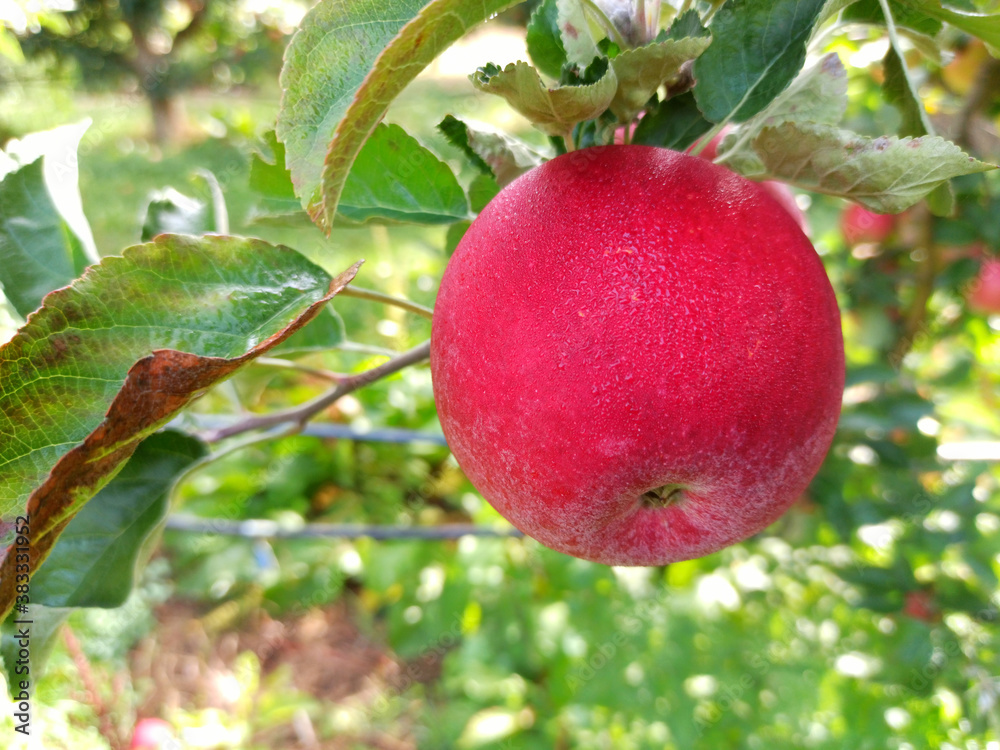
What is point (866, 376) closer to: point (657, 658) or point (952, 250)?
point (952, 250)

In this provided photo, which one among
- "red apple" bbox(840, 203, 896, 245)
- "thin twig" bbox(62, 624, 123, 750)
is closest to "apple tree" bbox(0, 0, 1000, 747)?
"red apple" bbox(840, 203, 896, 245)

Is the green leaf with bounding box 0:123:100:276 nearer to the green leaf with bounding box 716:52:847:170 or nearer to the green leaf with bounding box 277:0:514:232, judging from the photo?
the green leaf with bounding box 277:0:514:232

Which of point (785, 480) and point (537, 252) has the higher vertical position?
point (537, 252)

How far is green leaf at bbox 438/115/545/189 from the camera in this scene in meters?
0.47

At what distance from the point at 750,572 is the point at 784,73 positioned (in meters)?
1.19

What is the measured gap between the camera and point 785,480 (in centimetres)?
41

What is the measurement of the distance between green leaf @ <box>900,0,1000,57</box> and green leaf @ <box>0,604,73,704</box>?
0.72 meters

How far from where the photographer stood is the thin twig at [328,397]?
575 millimetres

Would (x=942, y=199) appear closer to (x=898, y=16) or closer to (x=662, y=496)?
(x=898, y=16)

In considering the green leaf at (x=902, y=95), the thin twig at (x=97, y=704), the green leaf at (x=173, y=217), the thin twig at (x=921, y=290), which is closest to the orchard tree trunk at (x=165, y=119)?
the thin twig at (x=97, y=704)

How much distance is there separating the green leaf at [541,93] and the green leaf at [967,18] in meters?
0.20

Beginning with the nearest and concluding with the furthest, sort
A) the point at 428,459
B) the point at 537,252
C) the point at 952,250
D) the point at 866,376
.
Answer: the point at 537,252 < the point at 866,376 < the point at 952,250 < the point at 428,459

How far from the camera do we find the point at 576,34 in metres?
0.43

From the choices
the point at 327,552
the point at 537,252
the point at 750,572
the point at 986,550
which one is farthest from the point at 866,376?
the point at 327,552
